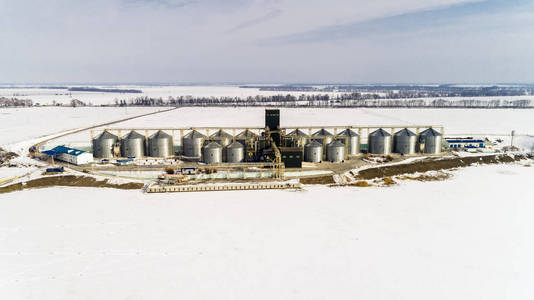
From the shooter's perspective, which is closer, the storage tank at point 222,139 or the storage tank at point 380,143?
the storage tank at point 222,139

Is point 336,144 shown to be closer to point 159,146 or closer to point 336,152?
point 336,152

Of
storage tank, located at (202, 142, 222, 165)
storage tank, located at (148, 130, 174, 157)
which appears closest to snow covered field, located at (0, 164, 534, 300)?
storage tank, located at (202, 142, 222, 165)

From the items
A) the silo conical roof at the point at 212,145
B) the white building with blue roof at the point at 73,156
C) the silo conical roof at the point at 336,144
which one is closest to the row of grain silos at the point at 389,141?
the silo conical roof at the point at 336,144

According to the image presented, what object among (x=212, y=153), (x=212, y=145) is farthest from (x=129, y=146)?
(x=212, y=153)

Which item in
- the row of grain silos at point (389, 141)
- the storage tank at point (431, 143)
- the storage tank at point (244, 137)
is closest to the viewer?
the storage tank at point (244, 137)

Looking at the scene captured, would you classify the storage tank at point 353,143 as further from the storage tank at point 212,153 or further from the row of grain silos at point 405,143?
the storage tank at point 212,153

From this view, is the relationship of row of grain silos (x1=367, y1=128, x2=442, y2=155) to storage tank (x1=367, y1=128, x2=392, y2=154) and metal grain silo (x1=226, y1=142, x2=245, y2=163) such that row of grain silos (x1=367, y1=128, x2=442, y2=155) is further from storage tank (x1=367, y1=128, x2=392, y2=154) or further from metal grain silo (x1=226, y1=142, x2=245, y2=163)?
metal grain silo (x1=226, y1=142, x2=245, y2=163)

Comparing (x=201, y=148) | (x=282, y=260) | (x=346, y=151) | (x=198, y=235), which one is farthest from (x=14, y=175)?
(x=346, y=151)
